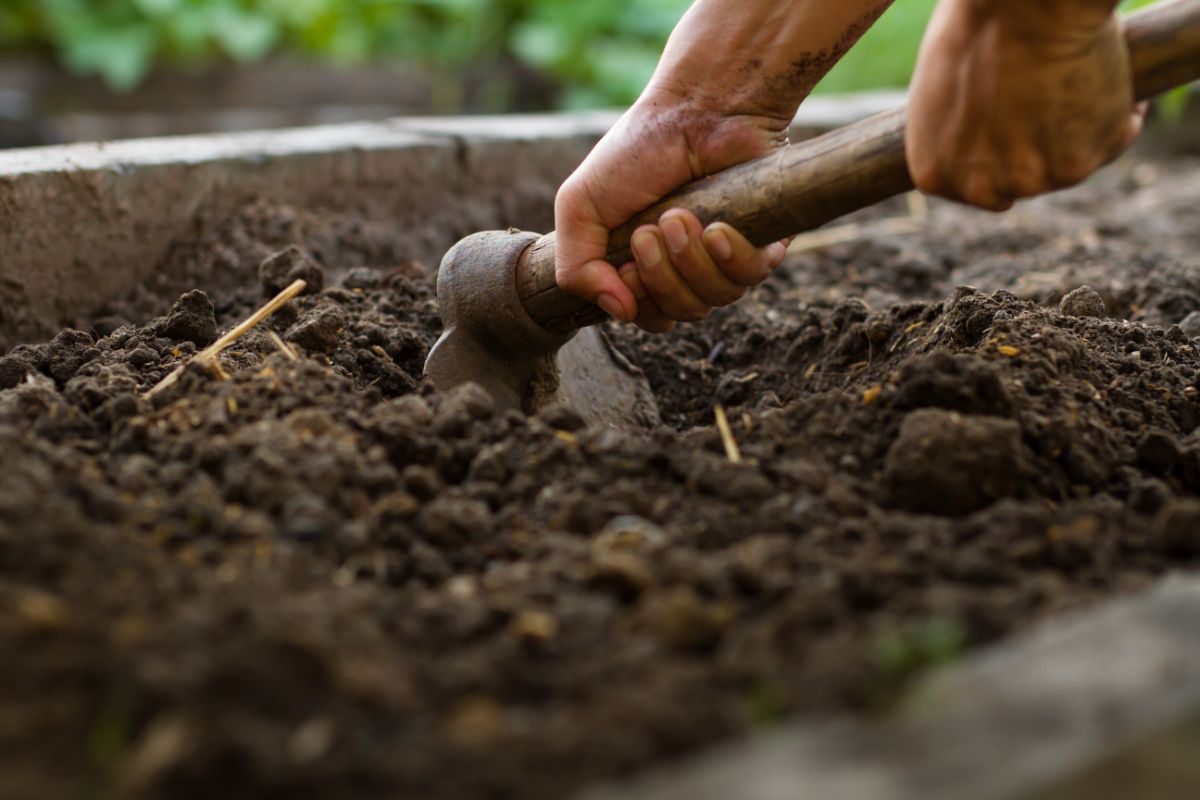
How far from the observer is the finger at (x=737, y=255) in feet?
7.23

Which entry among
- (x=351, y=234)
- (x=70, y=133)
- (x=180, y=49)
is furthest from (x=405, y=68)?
(x=351, y=234)

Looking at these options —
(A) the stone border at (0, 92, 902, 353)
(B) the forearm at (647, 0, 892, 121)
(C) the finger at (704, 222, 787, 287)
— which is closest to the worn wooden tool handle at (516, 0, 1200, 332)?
(C) the finger at (704, 222, 787, 287)

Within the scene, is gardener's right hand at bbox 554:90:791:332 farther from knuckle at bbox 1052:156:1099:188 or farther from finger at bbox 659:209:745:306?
knuckle at bbox 1052:156:1099:188

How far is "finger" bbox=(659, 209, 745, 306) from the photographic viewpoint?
2252mm

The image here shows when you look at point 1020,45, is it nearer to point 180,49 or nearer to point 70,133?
point 70,133

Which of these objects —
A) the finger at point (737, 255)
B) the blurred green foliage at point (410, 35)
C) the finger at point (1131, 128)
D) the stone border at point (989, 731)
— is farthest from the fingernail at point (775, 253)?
the blurred green foliage at point (410, 35)

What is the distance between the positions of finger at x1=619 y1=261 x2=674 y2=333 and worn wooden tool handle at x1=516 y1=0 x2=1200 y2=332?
0.03m

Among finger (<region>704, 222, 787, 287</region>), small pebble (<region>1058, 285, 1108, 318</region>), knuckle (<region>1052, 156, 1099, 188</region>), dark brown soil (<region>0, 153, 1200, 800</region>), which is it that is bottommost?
dark brown soil (<region>0, 153, 1200, 800</region>)

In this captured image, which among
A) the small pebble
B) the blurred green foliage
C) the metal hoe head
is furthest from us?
the blurred green foliage

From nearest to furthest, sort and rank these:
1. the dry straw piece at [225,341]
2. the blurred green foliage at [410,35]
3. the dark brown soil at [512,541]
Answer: the dark brown soil at [512,541] < the dry straw piece at [225,341] < the blurred green foliage at [410,35]

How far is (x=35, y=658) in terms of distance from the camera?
47.1 inches

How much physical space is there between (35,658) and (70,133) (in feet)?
21.1

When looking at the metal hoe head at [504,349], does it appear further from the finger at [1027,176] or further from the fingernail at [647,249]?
the finger at [1027,176]

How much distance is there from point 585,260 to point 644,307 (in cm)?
18
